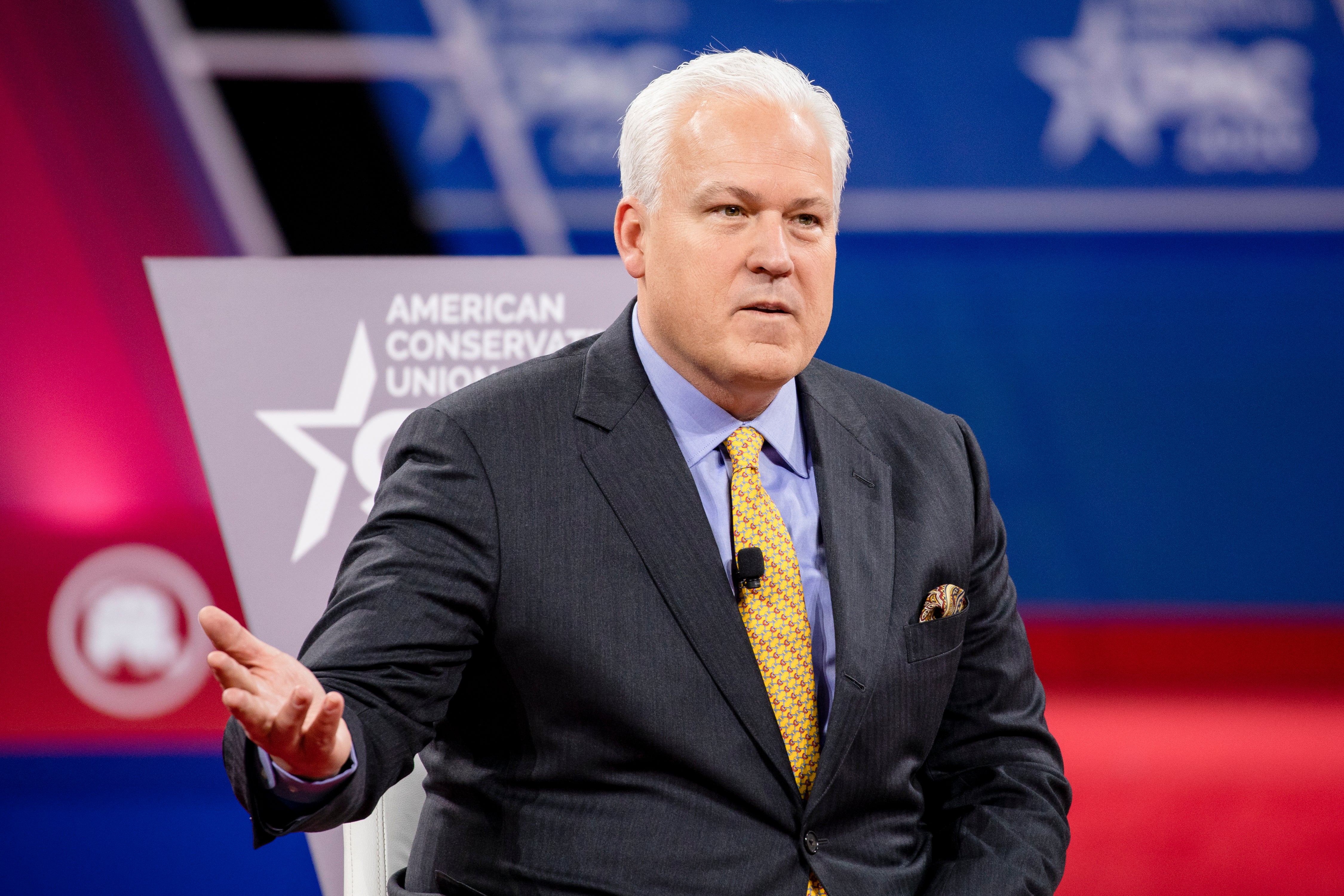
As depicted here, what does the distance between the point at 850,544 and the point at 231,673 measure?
76cm

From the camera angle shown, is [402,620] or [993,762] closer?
[402,620]

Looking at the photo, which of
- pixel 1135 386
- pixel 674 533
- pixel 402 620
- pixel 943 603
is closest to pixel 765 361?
pixel 674 533

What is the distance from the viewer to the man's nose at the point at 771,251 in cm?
151

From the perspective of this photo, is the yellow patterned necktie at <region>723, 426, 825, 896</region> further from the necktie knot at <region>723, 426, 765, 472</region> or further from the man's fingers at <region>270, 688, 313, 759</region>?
the man's fingers at <region>270, 688, 313, 759</region>

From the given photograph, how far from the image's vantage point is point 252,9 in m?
2.64

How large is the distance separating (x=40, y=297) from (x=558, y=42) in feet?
3.98

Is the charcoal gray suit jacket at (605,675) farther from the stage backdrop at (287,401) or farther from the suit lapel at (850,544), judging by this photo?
the stage backdrop at (287,401)

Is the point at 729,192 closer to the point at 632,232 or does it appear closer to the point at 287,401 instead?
the point at 632,232

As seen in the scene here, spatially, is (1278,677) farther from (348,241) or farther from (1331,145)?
(348,241)

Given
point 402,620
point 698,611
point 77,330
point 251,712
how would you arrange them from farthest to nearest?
point 77,330 < point 698,611 < point 402,620 < point 251,712

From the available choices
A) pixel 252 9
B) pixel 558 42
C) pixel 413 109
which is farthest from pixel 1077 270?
pixel 252 9

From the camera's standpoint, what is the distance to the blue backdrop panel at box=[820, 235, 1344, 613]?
288 cm

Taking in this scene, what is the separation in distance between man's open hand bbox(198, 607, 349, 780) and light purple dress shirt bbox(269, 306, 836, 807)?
A: 0.51m

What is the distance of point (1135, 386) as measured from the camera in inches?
116
